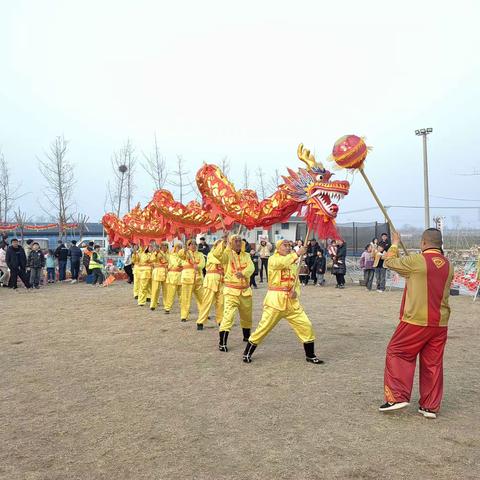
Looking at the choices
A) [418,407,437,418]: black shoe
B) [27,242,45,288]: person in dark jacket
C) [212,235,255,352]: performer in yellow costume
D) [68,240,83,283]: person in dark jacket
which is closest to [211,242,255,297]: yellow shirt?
[212,235,255,352]: performer in yellow costume

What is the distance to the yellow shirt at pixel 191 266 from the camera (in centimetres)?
862

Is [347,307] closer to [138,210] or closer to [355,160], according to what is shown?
[138,210]

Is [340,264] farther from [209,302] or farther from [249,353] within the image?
[249,353]

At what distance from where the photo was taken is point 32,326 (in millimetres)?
8383

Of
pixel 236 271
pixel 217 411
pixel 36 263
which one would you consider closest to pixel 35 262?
pixel 36 263

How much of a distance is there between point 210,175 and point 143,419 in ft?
14.6

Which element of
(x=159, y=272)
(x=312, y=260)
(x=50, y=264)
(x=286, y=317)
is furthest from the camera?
(x=50, y=264)

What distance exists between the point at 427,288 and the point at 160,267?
6923 millimetres

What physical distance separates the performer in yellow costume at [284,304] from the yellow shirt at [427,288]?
165cm

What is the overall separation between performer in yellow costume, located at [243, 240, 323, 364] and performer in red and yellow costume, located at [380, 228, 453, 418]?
1.64 m

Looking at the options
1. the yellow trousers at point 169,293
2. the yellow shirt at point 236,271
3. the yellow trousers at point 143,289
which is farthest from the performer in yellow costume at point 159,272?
the yellow shirt at point 236,271

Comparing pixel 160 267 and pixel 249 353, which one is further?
pixel 160 267

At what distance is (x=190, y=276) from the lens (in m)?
8.62

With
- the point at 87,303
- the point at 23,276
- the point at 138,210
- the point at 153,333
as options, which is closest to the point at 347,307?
the point at 153,333
